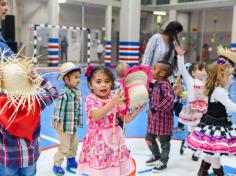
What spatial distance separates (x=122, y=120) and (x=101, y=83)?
323mm

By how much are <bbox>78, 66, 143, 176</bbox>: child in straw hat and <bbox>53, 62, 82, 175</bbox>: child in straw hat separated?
0.90 metres

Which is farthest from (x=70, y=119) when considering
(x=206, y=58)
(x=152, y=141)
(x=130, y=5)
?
(x=206, y=58)

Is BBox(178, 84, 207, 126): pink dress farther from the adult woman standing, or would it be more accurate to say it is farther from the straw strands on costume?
the straw strands on costume

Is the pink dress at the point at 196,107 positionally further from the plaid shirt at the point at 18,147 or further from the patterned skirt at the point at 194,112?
the plaid shirt at the point at 18,147

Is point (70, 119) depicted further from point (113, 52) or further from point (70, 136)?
point (113, 52)

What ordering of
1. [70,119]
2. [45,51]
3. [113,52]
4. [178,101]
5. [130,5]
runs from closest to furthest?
1. [70,119]
2. [178,101]
3. [130,5]
4. [45,51]
5. [113,52]

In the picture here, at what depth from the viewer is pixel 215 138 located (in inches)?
118

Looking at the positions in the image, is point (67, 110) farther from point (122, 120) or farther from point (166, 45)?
point (166, 45)

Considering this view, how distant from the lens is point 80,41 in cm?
1972

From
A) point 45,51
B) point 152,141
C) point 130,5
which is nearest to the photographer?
point 152,141

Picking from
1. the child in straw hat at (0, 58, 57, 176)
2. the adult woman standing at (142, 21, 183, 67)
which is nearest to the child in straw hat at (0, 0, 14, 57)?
the child in straw hat at (0, 58, 57, 176)

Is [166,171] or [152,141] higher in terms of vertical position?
[152,141]

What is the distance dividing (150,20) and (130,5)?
278 inches

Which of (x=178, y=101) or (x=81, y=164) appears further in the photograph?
(x=178, y=101)
